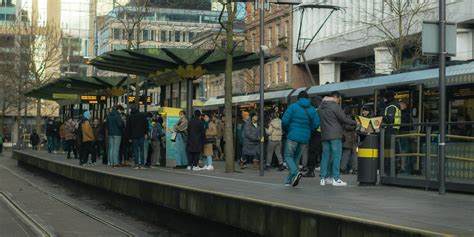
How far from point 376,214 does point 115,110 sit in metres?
15.2

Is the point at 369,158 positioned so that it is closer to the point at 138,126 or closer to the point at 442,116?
the point at 442,116

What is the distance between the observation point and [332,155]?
13.8 meters

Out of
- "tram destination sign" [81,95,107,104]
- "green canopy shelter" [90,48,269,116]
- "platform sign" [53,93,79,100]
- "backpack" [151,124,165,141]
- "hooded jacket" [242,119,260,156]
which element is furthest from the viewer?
"platform sign" [53,93,79,100]

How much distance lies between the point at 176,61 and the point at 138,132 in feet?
9.85

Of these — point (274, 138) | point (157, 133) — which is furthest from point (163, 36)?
A: point (274, 138)

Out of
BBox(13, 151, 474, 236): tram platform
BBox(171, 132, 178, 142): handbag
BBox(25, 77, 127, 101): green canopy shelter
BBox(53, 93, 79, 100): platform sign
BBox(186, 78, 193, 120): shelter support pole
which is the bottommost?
BBox(13, 151, 474, 236): tram platform

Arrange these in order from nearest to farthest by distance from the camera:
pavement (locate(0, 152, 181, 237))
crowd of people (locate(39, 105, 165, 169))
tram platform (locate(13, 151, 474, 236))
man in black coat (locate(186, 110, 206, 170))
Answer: tram platform (locate(13, 151, 474, 236)) < pavement (locate(0, 152, 181, 237)) < man in black coat (locate(186, 110, 206, 170)) < crowd of people (locate(39, 105, 165, 169))

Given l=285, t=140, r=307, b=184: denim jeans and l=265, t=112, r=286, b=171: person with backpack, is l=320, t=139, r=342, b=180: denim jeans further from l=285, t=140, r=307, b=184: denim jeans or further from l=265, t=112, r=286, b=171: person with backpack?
l=265, t=112, r=286, b=171: person with backpack

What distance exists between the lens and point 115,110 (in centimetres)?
2262

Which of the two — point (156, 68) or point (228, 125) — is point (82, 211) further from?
point (156, 68)

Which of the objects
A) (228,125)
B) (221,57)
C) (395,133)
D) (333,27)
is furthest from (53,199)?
(333,27)

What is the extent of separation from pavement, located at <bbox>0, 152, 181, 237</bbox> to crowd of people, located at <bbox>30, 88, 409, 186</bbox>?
2.43m

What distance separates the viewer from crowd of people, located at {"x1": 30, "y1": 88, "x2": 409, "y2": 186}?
45.3 feet

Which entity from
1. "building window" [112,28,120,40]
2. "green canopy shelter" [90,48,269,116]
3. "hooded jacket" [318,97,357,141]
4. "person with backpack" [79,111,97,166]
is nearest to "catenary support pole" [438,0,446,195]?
"hooded jacket" [318,97,357,141]
